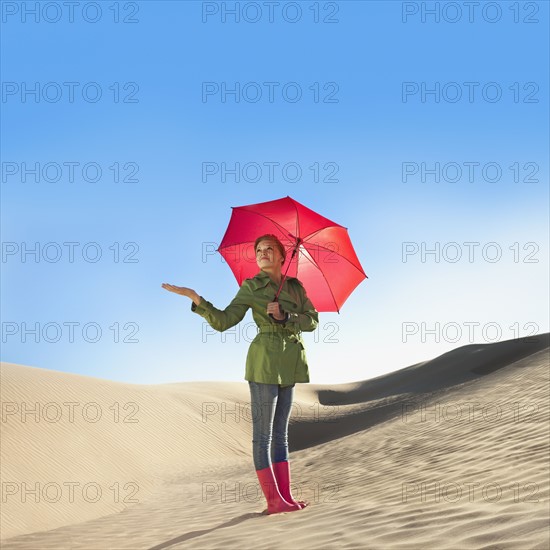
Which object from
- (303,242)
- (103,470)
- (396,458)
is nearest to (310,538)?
(303,242)

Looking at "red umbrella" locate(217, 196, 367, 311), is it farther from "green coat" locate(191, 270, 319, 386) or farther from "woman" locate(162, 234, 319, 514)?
"green coat" locate(191, 270, 319, 386)

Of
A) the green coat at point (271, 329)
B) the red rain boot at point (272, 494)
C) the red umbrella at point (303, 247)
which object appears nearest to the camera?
the green coat at point (271, 329)

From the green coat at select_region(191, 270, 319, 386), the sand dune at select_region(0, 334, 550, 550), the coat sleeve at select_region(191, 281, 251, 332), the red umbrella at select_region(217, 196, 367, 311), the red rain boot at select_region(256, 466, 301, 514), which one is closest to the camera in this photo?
the sand dune at select_region(0, 334, 550, 550)

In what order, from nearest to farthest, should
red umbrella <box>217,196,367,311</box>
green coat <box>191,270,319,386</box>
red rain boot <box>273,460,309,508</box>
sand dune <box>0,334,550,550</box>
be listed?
sand dune <box>0,334,550,550</box>
green coat <box>191,270,319,386</box>
red rain boot <box>273,460,309,508</box>
red umbrella <box>217,196,367,311</box>

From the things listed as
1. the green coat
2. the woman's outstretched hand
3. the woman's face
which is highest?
the woman's face

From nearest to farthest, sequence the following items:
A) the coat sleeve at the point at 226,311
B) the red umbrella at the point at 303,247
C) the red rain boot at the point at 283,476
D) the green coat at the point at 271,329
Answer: the coat sleeve at the point at 226,311, the green coat at the point at 271,329, the red rain boot at the point at 283,476, the red umbrella at the point at 303,247

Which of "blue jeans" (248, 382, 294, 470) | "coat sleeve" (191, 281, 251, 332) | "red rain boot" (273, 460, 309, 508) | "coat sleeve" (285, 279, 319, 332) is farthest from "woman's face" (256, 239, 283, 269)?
"red rain boot" (273, 460, 309, 508)

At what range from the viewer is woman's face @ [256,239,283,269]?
5516 mm

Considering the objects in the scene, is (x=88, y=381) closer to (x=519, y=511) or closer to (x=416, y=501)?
(x=416, y=501)

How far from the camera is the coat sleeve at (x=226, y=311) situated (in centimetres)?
506

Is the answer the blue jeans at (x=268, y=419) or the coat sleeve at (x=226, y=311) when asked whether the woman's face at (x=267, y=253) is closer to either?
the coat sleeve at (x=226, y=311)

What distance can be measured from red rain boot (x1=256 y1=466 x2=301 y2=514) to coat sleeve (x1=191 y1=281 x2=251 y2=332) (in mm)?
1446

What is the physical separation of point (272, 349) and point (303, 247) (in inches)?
52.9

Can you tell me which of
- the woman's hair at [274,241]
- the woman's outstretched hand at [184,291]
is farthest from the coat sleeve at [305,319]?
the woman's outstretched hand at [184,291]
